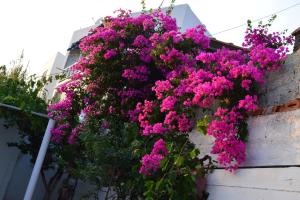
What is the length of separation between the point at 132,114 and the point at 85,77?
1.85m

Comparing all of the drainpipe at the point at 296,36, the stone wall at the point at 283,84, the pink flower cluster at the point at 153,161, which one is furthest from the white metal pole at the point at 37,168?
the drainpipe at the point at 296,36

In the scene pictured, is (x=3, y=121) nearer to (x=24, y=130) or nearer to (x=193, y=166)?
(x=24, y=130)

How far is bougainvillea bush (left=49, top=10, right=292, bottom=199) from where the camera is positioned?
4.52m

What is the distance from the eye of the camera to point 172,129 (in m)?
5.43

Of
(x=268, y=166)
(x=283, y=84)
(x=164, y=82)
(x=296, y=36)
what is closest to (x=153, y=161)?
(x=164, y=82)

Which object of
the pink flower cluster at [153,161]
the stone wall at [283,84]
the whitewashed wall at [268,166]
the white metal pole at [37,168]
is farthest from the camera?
the white metal pole at [37,168]

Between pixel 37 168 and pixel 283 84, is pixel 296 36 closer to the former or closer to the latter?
pixel 283 84

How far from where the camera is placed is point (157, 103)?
603 cm

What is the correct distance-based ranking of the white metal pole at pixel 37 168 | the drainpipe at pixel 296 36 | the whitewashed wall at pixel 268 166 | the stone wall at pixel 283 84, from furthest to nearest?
the white metal pole at pixel 37 168 → the drainpipe at pixel 296 36 → the stone wall at pixel 283 84 → the whitewashed wall at pixel 268 166

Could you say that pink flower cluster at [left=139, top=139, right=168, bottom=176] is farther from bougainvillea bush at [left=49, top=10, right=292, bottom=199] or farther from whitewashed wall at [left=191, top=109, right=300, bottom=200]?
whitewashed wall at [left=191, top=109, right=300, bottom=200]

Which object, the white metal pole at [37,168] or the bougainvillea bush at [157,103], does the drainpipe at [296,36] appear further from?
the white metal pole at [37,168]

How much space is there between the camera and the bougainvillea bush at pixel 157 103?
14.8ft

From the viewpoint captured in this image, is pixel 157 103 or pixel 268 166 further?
pixel 157 103

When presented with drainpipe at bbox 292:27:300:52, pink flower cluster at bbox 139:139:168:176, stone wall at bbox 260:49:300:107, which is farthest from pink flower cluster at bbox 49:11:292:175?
drainpipe at bbox 292:27:300:52
